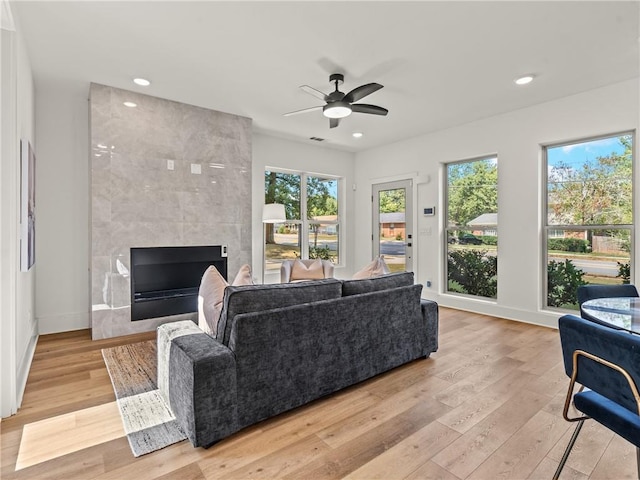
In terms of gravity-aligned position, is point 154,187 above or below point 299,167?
below

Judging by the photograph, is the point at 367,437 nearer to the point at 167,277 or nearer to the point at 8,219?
the point at 8,219

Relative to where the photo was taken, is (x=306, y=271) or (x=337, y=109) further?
(x=306, y=271)

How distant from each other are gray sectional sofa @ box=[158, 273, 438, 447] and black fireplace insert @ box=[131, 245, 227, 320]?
6.27 feet

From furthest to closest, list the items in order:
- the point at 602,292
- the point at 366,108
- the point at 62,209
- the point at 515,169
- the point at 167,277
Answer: the point at 515,169 → the point at 167,277 → the point at 62,209 → the point at 366,108 → the point at 602,292

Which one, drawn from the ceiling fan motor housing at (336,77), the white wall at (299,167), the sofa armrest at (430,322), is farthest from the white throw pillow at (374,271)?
the white wall at (299,167)

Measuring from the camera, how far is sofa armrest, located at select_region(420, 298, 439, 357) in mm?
3115

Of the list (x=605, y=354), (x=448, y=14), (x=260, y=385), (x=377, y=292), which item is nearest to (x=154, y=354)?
(x=260, y=385)

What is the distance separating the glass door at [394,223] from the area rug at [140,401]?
430 cm

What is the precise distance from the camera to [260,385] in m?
2.05

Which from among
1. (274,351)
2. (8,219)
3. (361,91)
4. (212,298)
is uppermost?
(361,91)

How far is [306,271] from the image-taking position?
470 cm

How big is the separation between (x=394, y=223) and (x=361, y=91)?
3463mm

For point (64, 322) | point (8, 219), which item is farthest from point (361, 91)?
point (64, 322)

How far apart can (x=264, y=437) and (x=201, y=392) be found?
483 millimetres
